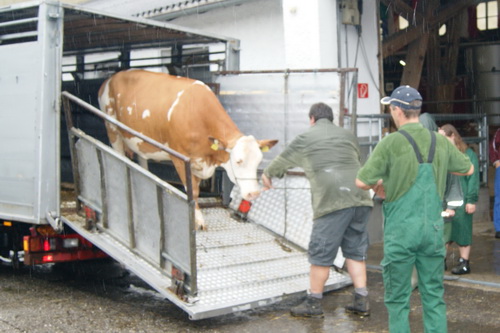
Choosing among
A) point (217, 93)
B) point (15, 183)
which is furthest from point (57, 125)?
point (217, 93)

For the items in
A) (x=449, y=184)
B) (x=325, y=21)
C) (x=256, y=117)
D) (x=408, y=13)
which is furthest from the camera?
(x=408, y=13)

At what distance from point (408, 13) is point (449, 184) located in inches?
204

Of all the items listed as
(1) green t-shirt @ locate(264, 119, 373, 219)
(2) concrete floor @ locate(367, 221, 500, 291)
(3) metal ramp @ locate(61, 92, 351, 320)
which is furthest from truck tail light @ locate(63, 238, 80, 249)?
(2) concrete floor @ locate(367, 221, 500, 291)

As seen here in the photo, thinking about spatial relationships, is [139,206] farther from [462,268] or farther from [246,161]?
[462,268]

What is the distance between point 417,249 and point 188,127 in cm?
387

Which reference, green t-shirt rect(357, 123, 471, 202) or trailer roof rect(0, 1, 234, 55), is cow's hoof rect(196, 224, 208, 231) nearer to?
trailer roof rect(0, 1, 234, 55)

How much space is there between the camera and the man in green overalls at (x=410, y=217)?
5133 mm

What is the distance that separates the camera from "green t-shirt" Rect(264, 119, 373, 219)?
655 centimetres

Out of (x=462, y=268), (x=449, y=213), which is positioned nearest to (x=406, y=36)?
(x=462, y=268)

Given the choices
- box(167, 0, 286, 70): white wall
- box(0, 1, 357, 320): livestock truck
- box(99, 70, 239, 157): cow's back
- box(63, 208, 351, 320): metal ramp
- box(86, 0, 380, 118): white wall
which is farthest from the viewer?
box(167, 0, 286, 70): white wall

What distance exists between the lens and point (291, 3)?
1041 centimetres

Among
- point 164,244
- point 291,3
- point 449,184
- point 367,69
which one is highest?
point 291,3

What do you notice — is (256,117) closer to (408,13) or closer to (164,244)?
(164,244)

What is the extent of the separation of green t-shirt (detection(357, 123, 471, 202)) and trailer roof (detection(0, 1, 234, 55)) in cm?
371
